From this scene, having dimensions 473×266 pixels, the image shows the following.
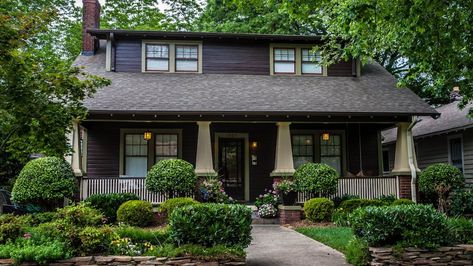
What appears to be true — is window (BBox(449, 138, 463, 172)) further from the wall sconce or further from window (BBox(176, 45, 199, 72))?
window (BBox(176, 45, 199, 72))

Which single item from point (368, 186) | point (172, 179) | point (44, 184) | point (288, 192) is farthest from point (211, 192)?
point (368, 186)

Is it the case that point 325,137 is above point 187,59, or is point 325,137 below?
below

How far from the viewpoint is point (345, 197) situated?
12773mm

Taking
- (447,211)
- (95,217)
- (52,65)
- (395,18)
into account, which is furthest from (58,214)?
(447,211)

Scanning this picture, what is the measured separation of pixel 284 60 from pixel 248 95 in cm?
283

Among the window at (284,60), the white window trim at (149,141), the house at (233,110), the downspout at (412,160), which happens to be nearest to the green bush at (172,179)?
the house at (233,110)

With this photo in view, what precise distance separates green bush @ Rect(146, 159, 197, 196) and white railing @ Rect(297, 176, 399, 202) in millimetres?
4341

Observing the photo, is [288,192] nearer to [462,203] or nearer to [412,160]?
[412,160]

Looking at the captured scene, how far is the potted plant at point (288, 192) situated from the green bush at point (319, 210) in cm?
71

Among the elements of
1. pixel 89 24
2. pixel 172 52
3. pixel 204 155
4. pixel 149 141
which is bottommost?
pixel 204 155

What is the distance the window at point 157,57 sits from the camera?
15.3 m

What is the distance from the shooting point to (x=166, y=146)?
48.2 ft

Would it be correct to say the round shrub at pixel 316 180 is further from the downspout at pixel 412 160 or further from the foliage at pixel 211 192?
the downspout at pixel 412 160

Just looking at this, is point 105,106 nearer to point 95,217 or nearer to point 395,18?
point 95,217
